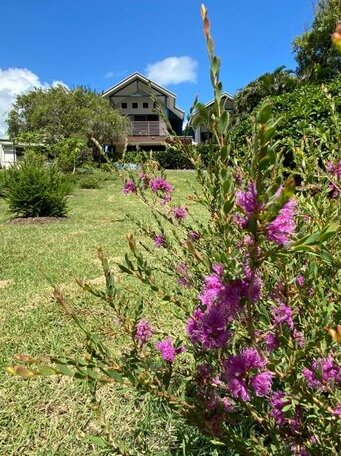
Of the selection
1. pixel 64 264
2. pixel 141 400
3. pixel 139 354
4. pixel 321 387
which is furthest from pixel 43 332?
pixel 321 387

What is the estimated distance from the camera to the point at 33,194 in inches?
391

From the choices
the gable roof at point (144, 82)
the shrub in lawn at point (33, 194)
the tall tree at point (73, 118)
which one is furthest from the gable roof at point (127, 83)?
the shrub in lawn at point (33, 194)

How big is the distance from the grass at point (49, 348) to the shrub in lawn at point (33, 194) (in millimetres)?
3017

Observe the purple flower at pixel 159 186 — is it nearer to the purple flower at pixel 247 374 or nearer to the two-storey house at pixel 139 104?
the purple flower at pixel 247 374

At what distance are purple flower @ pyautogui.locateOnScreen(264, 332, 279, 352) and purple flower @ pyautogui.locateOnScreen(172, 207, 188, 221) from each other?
1.07m

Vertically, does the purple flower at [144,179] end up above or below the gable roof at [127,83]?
below

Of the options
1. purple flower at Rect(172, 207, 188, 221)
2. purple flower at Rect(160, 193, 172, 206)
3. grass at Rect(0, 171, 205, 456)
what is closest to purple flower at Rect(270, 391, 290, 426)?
grass at Rect(0, 171, 205, 456)

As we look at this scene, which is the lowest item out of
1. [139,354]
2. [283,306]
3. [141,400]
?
[141,400]

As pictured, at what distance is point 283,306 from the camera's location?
112 cm

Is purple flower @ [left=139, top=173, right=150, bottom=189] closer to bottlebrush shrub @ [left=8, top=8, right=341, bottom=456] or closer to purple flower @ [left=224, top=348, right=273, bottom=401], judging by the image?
bottlebrush shrub @ [left=8, top=8, right=341, bottom=456]

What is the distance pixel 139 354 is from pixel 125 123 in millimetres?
29450

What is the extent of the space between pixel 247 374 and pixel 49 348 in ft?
7.75

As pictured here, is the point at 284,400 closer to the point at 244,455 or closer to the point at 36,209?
the point at 244,455

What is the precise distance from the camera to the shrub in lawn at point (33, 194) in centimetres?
990
